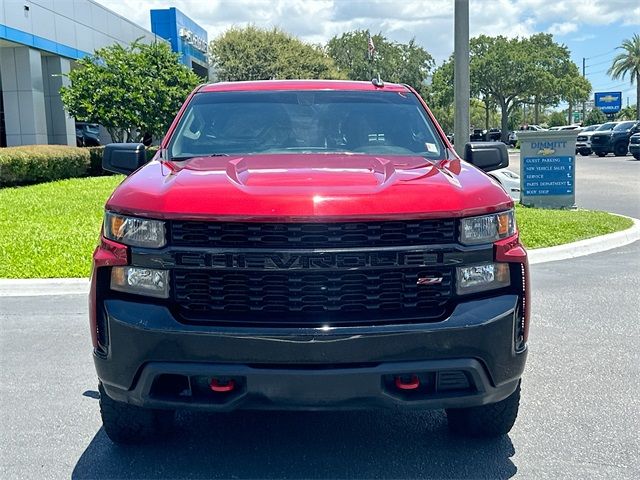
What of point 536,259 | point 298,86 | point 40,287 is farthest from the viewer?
point 536,259

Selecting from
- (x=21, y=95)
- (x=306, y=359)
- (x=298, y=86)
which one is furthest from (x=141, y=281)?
(x=21, y=95)

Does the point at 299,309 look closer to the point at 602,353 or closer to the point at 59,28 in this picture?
the point at 602,353

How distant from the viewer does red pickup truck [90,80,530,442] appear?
2873 mm

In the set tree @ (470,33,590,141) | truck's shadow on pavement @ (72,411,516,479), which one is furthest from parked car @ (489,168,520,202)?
tree @ (470,33,590,141)

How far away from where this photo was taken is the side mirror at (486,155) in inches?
172

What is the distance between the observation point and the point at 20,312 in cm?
655

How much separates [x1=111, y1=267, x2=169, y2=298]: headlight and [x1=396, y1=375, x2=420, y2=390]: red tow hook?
1035 millimetres

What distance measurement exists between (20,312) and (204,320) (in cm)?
427

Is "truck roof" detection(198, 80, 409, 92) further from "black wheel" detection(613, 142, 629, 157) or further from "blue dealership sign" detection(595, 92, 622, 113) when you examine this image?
"blue dealership sign" detection(595, 92, 622, 113)

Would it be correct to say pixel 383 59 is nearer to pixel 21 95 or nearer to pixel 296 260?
pixel 21 95

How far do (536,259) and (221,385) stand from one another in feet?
22.1

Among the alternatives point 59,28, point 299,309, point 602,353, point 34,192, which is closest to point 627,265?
point 602,353

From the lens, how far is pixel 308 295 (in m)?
2.94

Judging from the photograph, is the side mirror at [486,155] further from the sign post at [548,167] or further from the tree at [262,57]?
the tree at [262,57]
